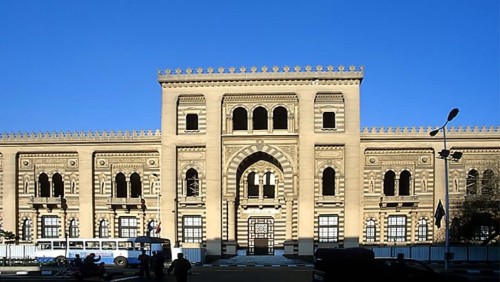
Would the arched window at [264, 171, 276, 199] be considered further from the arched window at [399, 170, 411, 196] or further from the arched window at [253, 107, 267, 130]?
the arched window at [399, 170, 411, 196]

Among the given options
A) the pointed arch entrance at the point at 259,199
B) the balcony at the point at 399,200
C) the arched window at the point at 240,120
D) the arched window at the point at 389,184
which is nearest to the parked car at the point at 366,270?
the pointed arch entrance at the point at 259,199

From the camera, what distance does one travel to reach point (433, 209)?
40.7m

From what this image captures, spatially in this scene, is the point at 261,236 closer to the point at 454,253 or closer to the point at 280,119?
the point at 280,119

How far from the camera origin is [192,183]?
136 ft

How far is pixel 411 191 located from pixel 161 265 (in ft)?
72.0

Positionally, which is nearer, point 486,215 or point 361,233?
point 486,215

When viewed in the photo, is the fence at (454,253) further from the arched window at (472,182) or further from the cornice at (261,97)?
the cornice at (261,97)

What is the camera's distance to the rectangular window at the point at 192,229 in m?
40.9

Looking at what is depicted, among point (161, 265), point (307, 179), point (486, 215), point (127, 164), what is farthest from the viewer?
point (127, 164)

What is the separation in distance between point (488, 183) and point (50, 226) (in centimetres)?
3132

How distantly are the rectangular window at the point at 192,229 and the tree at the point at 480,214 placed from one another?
17.6 meters

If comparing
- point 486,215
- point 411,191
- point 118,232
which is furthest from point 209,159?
point 486,215

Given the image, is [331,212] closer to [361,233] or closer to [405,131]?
[361,233]

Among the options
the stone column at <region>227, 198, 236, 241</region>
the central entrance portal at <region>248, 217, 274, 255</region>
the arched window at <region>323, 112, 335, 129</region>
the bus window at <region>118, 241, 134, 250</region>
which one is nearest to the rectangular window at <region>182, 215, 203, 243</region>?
the stone column at <region>227, 198, 236, 241</region>
